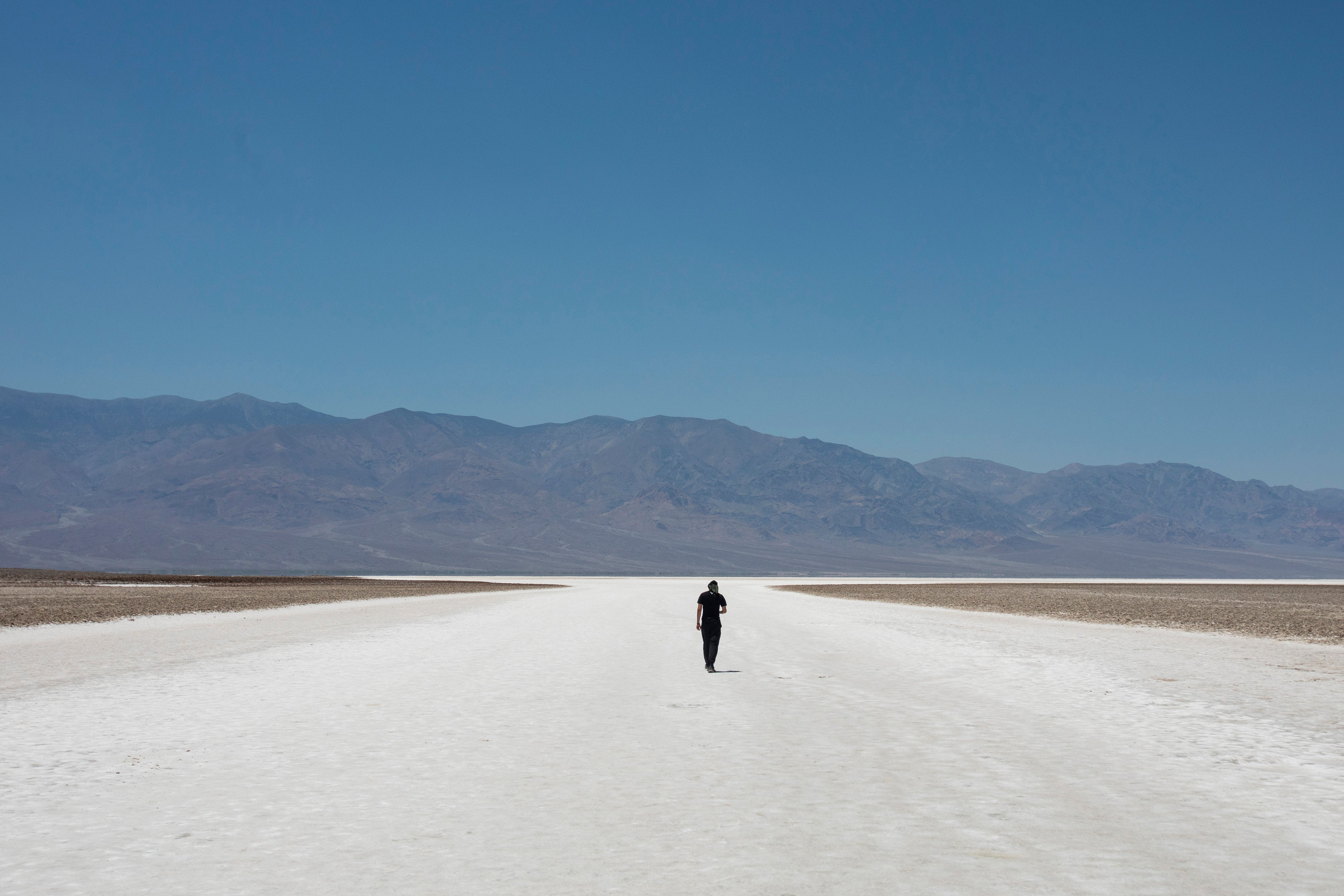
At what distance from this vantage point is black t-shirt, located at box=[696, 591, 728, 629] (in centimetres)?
1714

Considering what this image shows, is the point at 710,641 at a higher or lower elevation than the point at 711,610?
lower

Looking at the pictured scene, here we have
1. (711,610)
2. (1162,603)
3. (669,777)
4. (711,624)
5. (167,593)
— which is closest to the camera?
(669,777)

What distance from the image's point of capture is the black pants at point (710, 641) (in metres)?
17.3

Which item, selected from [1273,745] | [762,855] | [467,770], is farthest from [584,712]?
[1273,745]

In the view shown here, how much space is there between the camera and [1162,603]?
167ft

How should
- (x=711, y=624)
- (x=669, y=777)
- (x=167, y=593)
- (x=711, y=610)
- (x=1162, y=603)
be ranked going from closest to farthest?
1. (x=669, y=777)
2. (x=711, y=610)
3. (x=711, y=624)
4. (x=1162, y=603)
5. (x=167, y=593)

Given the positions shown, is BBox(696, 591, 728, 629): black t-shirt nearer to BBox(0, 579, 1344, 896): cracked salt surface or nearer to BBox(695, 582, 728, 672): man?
BBox(695, 582, 728, 672): man

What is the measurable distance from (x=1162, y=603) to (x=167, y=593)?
166ft

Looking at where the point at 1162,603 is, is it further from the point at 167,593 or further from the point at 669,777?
the point at 167,593

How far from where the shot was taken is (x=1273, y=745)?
10219mm

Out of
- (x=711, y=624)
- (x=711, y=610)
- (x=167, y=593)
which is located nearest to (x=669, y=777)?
(x=711, y=610)

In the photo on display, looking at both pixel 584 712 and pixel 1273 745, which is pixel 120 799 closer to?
pixel 584 712

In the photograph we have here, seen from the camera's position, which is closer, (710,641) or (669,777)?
(669,777)

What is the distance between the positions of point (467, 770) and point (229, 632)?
71.4 ft
